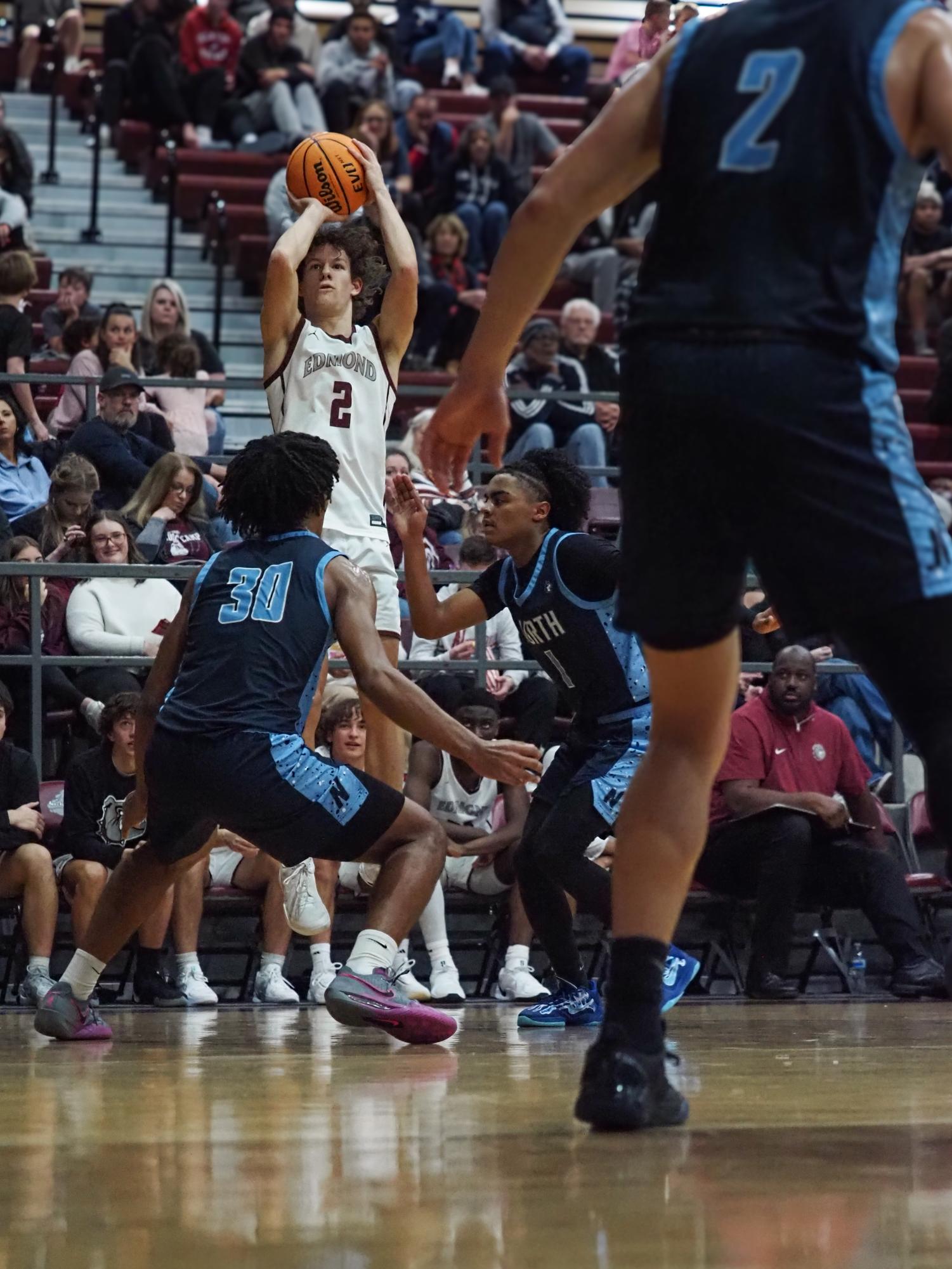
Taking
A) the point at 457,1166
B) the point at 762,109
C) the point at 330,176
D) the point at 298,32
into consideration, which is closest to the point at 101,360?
the point at 330,176

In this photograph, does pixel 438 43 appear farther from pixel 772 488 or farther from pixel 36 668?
pixel 772 488

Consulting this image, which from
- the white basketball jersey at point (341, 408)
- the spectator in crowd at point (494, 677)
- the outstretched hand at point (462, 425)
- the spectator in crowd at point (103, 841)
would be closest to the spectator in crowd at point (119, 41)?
the spectator in crowd at point (494, 677)

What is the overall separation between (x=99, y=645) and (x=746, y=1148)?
5.87 m

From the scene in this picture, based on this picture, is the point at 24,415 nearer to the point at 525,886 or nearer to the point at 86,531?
the point at 86,531

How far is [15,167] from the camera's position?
1430 cm

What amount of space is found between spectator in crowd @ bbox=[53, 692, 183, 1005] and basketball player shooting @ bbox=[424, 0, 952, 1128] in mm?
4776

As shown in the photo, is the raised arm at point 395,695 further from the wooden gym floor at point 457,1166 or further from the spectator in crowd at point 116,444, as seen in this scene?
the spectator in crowd at point 116,444

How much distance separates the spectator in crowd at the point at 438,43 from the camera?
18.2m

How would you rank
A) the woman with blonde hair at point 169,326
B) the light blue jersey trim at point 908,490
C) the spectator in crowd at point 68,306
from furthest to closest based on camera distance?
1. the spectator in crowd at point 68,306
2. the woman with blonde hair at point 169,326
3. the light blue jersey trim at point 908,490

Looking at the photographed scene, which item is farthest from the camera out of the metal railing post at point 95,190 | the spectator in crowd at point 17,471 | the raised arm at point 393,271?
the metal railing post at point 95,190

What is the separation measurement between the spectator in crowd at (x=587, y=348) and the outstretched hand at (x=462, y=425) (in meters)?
9.55

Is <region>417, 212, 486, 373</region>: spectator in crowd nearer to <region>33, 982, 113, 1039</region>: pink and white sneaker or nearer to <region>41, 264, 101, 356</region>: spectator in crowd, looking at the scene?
<region>41, 264, 101, 356</region>: spectator in crowd

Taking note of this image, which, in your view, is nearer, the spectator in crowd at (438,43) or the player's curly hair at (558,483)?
the player's curly hair at (558,483)

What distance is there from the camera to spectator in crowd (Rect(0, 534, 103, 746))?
8.59 m
